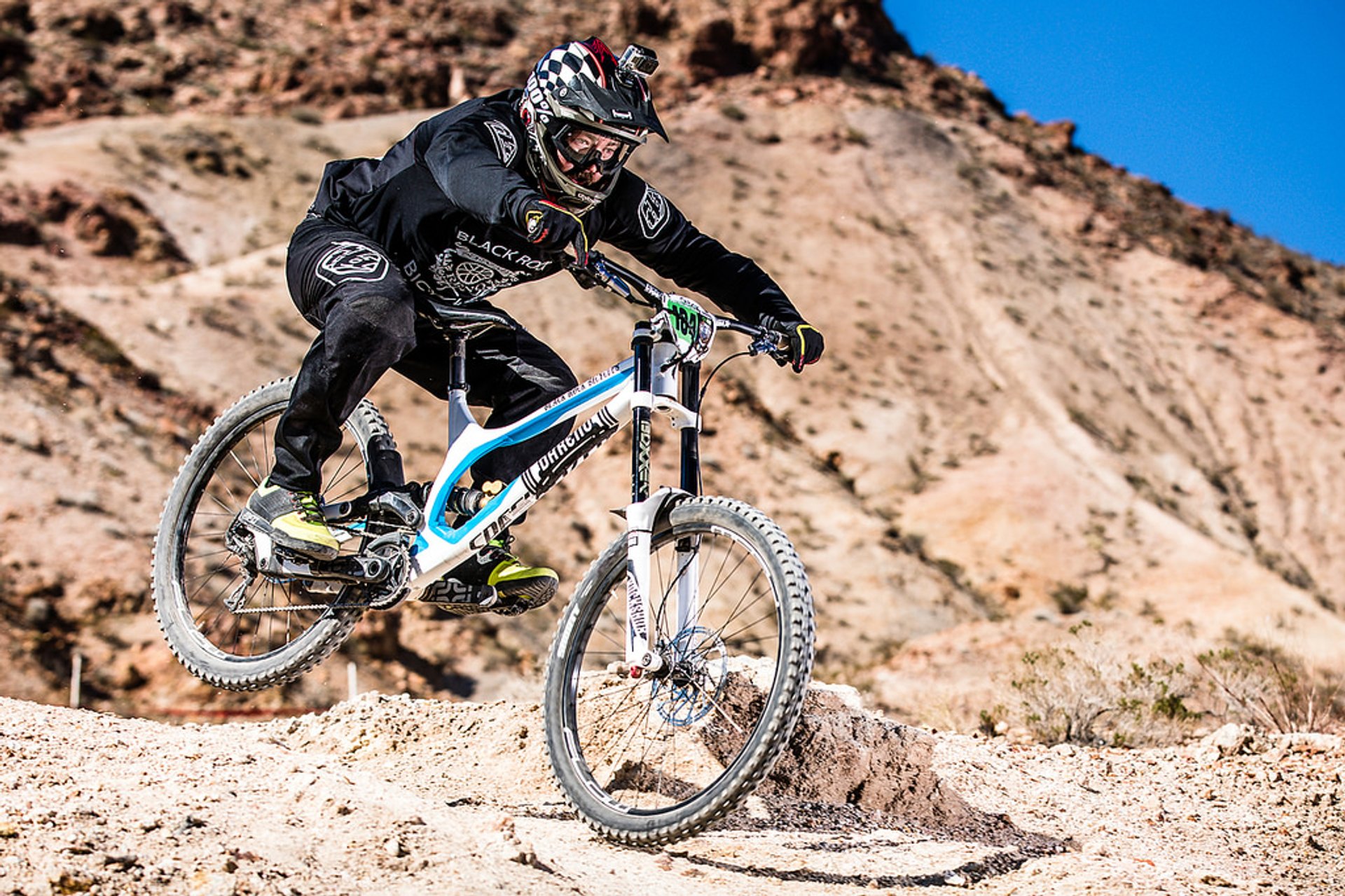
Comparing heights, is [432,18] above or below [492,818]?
above

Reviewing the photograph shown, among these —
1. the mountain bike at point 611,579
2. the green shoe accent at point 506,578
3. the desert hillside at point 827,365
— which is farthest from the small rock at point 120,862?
the green shoe accent at point 506,578

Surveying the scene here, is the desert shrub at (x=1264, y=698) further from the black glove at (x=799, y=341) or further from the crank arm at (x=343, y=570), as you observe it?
the crank arm at (x=343, y=570)

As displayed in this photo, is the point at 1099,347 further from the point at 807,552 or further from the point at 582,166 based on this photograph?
the point at 582,166

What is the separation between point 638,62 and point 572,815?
2724mm

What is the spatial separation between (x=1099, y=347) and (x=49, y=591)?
24786mm

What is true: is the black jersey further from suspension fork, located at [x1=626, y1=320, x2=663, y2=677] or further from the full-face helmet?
suspension fork, located at [x1=626, y1=320, x2=663, y2=677]

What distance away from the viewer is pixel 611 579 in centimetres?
441

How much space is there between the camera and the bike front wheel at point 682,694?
3.82 m

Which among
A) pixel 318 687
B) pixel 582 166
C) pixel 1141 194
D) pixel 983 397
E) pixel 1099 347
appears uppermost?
pixel 1141 194

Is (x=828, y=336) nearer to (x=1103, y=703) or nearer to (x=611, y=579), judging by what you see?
(x=1103, y=703)

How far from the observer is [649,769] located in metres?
4.93

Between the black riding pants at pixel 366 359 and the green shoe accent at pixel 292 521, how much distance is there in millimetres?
55

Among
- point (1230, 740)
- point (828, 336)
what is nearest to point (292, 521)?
point (1230, 740)

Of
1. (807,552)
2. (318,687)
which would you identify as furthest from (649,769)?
(807,552)
